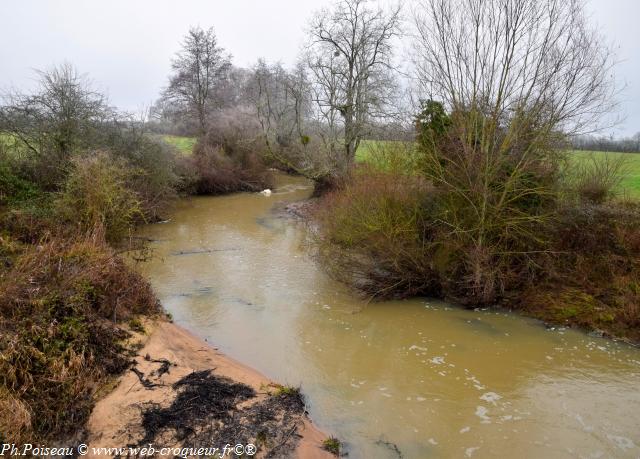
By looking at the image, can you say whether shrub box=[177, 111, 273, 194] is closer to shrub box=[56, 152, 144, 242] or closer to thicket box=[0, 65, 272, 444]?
thicket box=[0, 65, 272, 444]

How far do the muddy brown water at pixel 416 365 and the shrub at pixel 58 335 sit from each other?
225 centimetres

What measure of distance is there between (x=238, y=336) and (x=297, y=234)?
9.52 m

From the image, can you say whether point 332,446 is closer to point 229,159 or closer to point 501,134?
point 501,134

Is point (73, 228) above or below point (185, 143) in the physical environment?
below

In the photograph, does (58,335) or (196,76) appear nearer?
(58,335)

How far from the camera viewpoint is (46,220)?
1372cm

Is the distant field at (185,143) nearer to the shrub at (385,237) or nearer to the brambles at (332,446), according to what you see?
the shrub at (385,237)

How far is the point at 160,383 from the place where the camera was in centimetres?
669

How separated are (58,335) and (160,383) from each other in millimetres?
1622

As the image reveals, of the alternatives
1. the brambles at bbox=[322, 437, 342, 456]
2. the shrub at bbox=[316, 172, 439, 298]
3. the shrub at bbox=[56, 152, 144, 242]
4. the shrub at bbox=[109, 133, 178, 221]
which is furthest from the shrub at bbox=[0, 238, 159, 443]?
the shrub at bbox=[109, 133, 178, 221]

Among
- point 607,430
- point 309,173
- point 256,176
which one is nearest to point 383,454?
point 607,430

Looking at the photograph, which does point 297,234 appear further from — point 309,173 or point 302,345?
point 302,345

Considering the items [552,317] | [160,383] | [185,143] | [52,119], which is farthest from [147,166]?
[552,317]

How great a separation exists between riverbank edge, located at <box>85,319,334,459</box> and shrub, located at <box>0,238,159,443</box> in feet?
0.85
